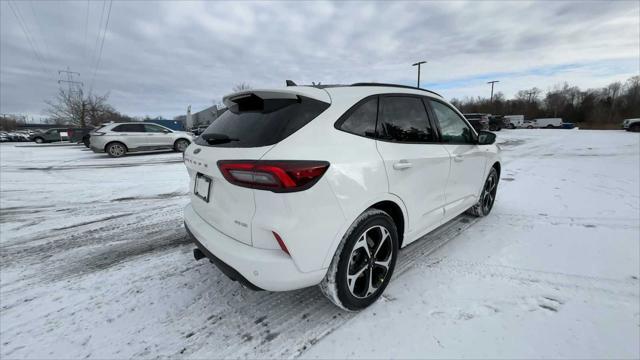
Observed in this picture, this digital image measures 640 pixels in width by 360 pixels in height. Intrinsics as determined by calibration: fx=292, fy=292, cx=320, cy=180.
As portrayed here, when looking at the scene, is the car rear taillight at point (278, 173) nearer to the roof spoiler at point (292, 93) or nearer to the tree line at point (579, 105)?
the roof spoiler at point (292, 93)

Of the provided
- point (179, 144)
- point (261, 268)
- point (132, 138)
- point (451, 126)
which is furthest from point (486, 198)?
point (132, 138)

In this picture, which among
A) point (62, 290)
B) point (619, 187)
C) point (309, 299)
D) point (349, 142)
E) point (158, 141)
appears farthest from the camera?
point (158, 141)

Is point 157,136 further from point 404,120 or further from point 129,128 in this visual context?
point 404,120

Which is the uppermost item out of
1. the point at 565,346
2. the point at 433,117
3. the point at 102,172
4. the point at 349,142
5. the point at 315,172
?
the point at 433,117

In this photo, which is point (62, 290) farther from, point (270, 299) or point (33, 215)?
point (33, 215)

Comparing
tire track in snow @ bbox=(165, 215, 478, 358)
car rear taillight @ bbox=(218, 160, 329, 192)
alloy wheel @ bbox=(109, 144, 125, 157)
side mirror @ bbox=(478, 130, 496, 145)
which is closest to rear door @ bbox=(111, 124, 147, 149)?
alloy wheel @ bbox=(109, 144, 125, 157)

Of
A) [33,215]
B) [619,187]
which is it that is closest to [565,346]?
[619,187]

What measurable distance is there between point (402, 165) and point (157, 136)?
14053 mm

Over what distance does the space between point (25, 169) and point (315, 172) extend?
41.0ft

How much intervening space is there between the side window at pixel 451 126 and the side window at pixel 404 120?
0.27m

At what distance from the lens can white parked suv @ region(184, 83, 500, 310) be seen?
1843 millimetres

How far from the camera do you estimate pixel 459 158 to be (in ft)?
10.5

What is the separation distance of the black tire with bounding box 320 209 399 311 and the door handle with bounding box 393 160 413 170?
1.27 feet

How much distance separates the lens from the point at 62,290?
105 inches
